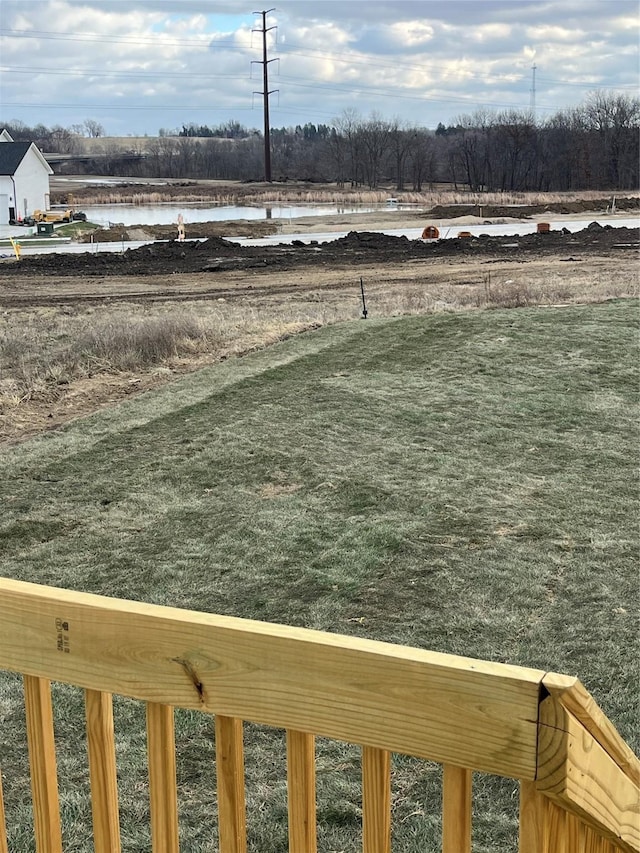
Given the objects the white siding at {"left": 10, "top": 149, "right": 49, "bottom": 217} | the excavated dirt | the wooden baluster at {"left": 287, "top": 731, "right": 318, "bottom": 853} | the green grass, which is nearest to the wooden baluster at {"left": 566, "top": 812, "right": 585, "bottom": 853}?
the wooden baluster at {"left": 287, "top": 731, "right": 318, "bottom": 853}

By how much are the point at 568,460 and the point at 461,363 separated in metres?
2.84

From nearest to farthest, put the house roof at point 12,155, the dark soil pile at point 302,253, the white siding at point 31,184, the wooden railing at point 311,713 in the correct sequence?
the wooden railing at point 311,713
the dark soil pile at point 302,253
the house roof at point 12,155
the white siding at point 31,184

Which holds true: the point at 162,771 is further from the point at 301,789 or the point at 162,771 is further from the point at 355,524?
the point at 355,524

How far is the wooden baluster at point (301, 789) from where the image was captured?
58.7 inches

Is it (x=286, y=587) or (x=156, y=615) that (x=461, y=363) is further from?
(x=156, y=615)

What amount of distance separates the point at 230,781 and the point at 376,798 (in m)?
0.26

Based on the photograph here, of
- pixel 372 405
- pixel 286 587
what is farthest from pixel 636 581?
pixel 372 405

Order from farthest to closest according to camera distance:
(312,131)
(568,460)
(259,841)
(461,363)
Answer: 1. (312,131)
2. (461,363)
3. (568,460)
4. (259,841)

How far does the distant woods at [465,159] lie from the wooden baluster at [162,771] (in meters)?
88.7

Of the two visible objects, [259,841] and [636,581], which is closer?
[259,841]

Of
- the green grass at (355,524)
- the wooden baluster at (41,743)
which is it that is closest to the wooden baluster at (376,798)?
the wooden baluster at (41,743)

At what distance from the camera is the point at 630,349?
9797 millimetres

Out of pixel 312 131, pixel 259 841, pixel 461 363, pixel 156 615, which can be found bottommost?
pixel 259 841

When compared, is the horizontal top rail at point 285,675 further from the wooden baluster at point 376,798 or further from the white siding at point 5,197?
the white siding at point 5,197
